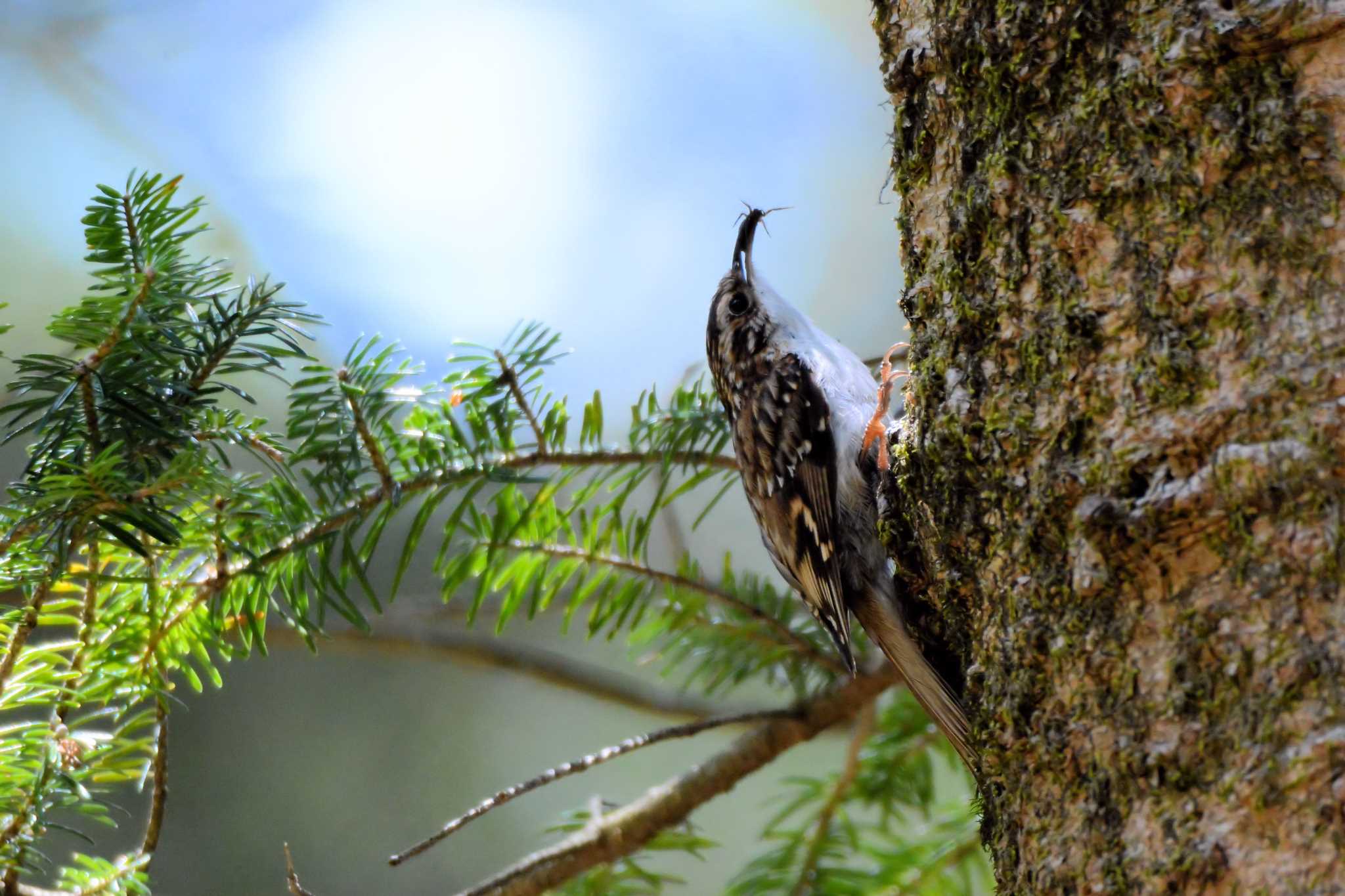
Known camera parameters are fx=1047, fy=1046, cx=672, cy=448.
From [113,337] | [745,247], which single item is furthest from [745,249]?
[113,337]

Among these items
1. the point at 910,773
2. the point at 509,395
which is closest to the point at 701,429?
the point at 509,395

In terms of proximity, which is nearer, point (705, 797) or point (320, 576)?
point (320, 576)

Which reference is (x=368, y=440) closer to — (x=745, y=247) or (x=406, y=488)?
(x=406, y=488)

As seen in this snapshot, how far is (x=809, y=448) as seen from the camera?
5.07ft

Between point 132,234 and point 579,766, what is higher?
point 132,234

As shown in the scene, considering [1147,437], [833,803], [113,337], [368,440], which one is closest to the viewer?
[1147,437]

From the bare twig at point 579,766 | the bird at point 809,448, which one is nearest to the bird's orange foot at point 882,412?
the bird at point 809,448

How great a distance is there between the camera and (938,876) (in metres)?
1.64

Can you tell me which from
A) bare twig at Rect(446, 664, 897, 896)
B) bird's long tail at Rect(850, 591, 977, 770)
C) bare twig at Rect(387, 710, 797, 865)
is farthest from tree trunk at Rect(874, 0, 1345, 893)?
bare twig at Rect(446, 664, 897, 896)

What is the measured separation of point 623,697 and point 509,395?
1.07m

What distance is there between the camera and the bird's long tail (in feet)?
3.63

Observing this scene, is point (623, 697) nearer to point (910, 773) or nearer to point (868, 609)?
point (910, 773)

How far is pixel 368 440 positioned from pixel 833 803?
0.97m

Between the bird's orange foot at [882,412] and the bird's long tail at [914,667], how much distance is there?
18 cm
